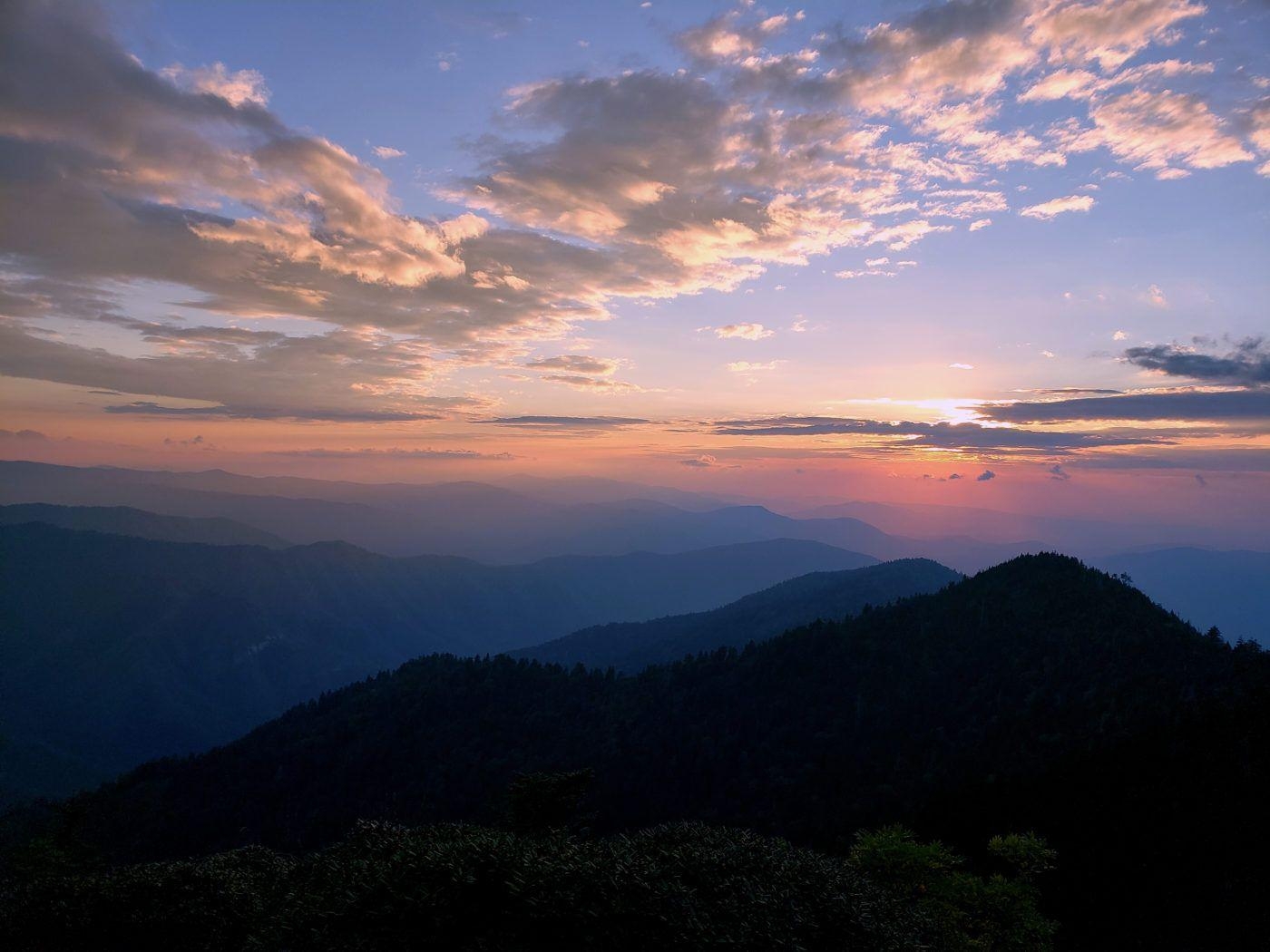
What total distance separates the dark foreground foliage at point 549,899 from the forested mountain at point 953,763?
179 ft

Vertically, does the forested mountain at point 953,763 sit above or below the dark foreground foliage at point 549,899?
below

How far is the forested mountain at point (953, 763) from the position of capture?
88688 mm

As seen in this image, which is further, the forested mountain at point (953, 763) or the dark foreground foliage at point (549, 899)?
the forested mountain at point (953, 763)

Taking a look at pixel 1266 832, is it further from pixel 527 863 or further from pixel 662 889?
pixel 527 863

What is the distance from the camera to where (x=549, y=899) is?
101 feet

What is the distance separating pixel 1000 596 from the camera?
18775cm

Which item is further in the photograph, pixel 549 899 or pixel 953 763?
pixel 953 763

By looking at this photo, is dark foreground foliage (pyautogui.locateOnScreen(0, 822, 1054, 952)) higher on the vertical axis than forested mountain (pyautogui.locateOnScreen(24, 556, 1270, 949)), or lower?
higher

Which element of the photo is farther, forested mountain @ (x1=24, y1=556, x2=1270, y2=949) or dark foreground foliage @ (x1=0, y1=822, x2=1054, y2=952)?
forested mountain @ (x1=24, y1=556, x2=1270, y2=949)

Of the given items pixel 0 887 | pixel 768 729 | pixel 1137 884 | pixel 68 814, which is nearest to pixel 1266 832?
pixel 1137 884

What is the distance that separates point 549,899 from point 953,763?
12966cm

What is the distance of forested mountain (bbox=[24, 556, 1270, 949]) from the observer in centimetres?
8869

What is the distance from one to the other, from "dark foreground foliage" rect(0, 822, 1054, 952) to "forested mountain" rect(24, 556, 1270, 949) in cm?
5458

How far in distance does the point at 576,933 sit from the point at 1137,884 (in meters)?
97.0
